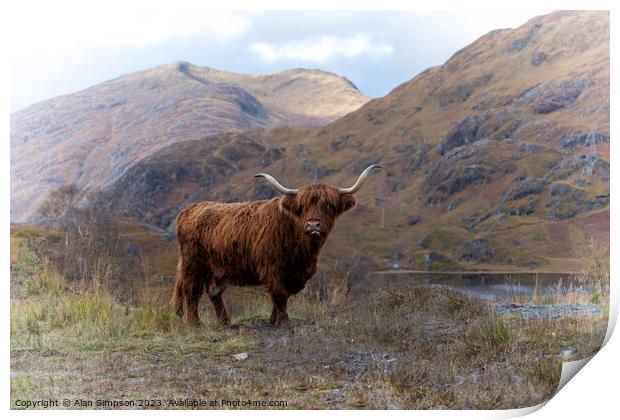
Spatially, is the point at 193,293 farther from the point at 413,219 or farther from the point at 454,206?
the point at 454,206

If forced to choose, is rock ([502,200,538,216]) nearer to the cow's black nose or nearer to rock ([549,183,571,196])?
rock ([549,183,571,196])

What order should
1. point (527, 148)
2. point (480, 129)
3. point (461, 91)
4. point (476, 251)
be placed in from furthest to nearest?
1. point (480, 129)
2. point (461, 91)
3. point (527, 148)
4. point (476, 251)

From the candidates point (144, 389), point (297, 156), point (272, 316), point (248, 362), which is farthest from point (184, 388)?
point (297, 156)

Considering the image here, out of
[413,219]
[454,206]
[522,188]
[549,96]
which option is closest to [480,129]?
[454,206]

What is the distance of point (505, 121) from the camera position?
3856cm

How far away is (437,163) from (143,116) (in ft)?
57.5

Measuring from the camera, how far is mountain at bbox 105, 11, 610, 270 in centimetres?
2656

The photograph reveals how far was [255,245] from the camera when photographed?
7359 mm

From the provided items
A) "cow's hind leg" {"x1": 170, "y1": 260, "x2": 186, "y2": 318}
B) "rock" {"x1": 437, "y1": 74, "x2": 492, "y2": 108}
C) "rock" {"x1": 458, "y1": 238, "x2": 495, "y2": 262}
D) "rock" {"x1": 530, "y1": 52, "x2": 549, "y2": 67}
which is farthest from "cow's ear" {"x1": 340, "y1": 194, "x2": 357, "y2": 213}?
"rock" {"x1": 437, "y1": 74, "x2": 492, "y2": 108}

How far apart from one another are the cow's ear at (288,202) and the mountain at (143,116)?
3792 mm

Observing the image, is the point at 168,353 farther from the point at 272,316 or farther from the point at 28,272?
the point at 28,272

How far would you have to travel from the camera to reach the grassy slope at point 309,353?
5.41 m

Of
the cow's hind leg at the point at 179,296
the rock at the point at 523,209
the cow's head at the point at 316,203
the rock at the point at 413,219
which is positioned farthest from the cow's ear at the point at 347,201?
the rock at the point at 413,219

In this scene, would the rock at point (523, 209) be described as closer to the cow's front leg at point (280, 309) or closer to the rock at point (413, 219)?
the rock at point (413, 219)
